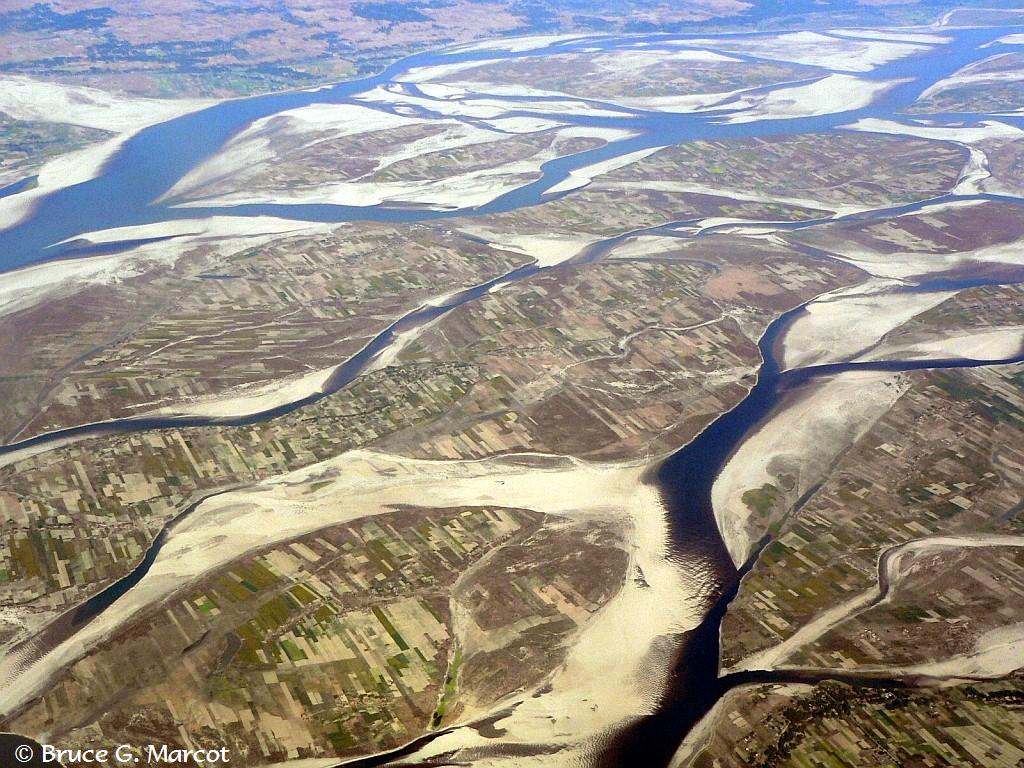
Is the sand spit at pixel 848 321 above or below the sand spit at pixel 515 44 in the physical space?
below

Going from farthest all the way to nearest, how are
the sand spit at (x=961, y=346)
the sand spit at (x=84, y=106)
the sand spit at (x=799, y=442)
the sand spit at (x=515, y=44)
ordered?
the sand spit at (x=515, y=44)
the sand spit at (x=84, y=106)
the sand spit at (x=961, y=346)
the sand spit at (x=799, y=442)

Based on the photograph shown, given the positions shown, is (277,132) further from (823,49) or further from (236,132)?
(823,49)

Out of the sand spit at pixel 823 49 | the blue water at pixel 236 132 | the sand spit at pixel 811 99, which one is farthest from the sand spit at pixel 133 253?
the sand spit at pixel 823 49

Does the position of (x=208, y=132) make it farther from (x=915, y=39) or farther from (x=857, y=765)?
(x=915, y=39)

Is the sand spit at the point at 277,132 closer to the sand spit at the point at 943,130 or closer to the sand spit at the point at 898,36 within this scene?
the sand spit at the point at 943,130

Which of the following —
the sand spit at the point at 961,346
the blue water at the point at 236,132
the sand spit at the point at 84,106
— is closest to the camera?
the sand spit at the point at 961,346

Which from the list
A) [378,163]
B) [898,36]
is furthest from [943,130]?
[898,36]

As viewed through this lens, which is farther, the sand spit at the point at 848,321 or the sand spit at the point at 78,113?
the sand spit at the point at 78,113

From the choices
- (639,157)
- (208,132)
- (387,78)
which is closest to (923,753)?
(639,157)
